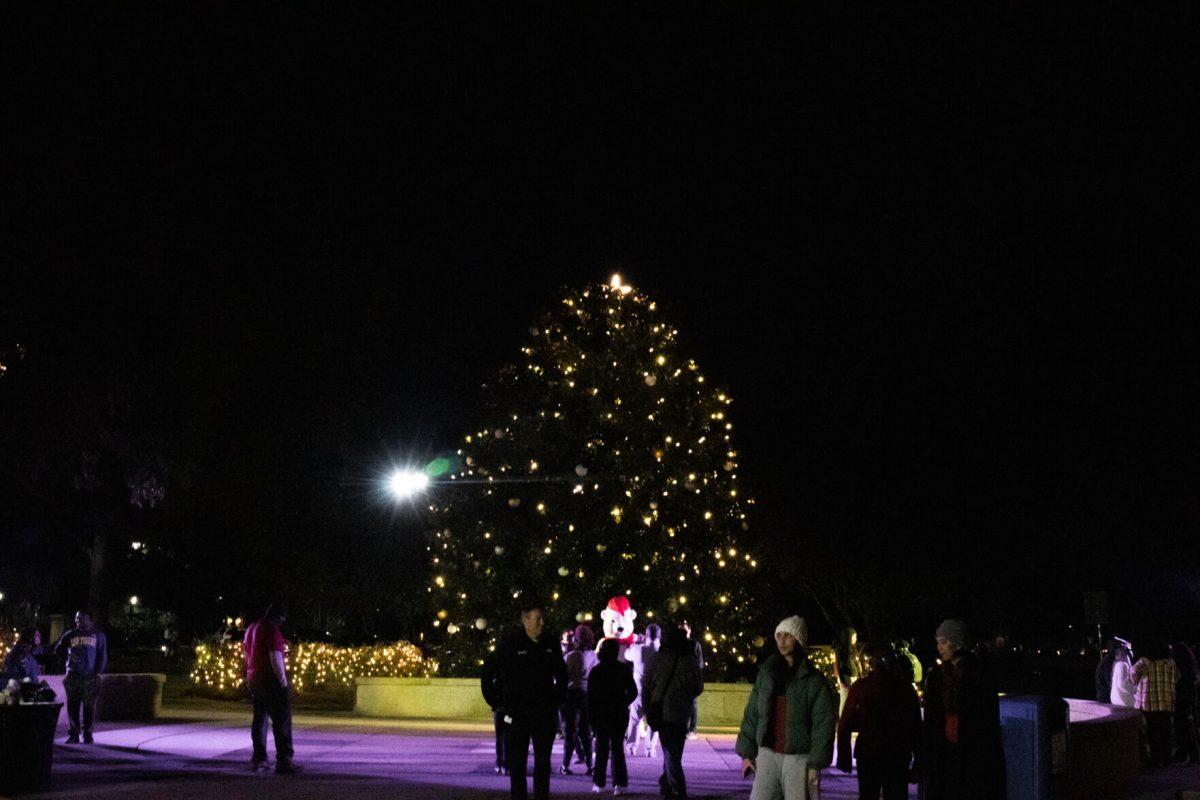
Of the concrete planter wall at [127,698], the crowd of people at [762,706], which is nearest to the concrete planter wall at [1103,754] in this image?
the crowd of people at [762,706]

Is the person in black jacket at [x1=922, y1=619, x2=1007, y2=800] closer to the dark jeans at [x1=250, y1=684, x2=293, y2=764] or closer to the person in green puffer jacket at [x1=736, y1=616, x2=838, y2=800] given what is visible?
the person in green puffer jacket at [x1=736, y1=616, x2=838, y2=800]

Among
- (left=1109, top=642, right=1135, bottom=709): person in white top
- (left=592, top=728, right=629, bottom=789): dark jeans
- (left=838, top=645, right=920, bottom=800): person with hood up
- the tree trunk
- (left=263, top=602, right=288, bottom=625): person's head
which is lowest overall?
(left=592, top=728, right=629, bottom=789): dark jeans

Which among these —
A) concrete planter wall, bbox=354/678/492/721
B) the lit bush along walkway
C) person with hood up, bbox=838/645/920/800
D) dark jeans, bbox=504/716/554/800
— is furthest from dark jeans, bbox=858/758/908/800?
concrete planter wall, bbox=354/678/492/721

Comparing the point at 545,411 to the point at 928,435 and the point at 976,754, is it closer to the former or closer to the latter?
the point at 976,754

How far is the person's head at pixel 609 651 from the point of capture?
13212 mm

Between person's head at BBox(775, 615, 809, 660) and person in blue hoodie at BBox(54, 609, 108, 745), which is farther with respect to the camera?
person in blue hoodie at BBox(54, 609, 108, 745)

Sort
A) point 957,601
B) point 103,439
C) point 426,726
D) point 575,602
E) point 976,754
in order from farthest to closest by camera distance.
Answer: point 957,601, point 103,439, point 575,602, point 426,726, point 976,754

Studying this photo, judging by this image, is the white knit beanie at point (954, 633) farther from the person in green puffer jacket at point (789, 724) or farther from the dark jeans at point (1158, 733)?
the dark jeans at point (1158, 733)

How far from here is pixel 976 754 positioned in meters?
9.51

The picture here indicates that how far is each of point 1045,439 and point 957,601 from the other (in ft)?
35.0

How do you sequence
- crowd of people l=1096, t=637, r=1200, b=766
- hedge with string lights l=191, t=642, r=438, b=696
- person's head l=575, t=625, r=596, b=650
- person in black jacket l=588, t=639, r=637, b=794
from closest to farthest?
person in black jacket l=588, t=639, r=637, b=794
person's head l=575, t=625, r=596, b=650
crowd of people l=1096, t=637, r=1200, b=766
hedge with string lights l=191, t=642, r=438, b=696

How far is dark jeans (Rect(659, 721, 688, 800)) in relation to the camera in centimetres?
1209

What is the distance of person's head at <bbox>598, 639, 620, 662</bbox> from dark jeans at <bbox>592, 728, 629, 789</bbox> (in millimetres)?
684

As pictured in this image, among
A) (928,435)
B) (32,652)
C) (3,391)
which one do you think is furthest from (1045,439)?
(32,652)
